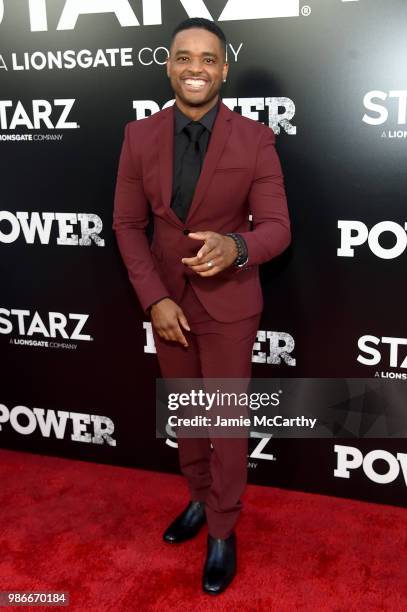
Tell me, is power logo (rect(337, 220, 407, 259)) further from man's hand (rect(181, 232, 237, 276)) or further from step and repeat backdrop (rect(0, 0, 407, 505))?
man's hand (rect(181, 232, 237, 276))

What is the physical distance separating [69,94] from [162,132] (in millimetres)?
734

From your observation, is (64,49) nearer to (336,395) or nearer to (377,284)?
(377,284)

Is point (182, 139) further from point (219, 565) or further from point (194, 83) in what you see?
point (219, 565)

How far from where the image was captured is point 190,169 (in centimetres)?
201

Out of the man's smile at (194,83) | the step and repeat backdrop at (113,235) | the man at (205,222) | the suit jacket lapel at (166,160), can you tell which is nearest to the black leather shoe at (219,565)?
the man at (205,222)

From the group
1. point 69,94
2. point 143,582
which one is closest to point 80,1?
point 69,94

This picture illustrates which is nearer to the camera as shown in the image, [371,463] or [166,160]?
[166,160]

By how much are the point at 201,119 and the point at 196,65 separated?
0.17 metres

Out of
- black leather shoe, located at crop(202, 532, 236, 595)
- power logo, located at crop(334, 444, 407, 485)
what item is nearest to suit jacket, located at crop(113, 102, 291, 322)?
black leather shoe, located at crop(202, 532, 236, 595)

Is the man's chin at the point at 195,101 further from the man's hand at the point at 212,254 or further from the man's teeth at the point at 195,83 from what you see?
the man's hand at the point at 212,254

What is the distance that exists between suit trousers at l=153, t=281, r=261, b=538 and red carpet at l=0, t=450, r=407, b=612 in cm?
22

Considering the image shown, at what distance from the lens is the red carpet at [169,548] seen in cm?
208

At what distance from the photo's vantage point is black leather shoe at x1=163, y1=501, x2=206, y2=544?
2.37 m

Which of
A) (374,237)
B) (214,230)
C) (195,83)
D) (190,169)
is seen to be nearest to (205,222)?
(214,230)
